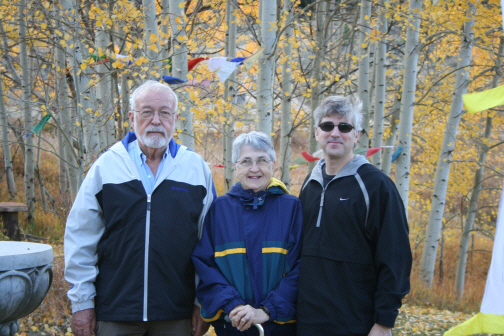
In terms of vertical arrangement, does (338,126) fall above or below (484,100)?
below

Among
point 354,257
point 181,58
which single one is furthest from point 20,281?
point 181,58

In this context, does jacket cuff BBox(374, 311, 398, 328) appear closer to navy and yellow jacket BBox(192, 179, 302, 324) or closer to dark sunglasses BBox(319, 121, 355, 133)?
navy and yellow jacket BBox(192, 179, 302, 324)

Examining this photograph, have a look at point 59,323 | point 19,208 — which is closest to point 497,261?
point 59,323

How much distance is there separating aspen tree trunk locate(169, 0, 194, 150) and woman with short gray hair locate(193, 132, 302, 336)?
2.66 meters

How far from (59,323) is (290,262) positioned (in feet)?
12.0

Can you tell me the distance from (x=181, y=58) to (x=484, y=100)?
3909mm

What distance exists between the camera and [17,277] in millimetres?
2826

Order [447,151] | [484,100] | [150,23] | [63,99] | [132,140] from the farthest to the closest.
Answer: [447,151]
[63,99]
[150,23]
[132,140]
[484,100]

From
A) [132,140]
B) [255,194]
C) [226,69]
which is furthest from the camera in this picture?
[226,69]

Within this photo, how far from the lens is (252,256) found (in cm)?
244

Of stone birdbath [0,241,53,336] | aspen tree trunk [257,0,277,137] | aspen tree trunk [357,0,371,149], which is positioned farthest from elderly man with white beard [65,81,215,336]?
aspen tree trunk [357,0,371,149]

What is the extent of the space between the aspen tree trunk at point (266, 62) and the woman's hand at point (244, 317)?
3.54 meters

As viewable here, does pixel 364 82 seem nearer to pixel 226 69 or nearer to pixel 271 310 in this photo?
pixel 226 69

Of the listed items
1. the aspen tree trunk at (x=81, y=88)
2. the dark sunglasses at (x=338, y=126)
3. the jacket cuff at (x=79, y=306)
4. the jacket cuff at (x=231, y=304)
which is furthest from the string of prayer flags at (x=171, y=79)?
the jacket cuff at (x=231, y=304)
